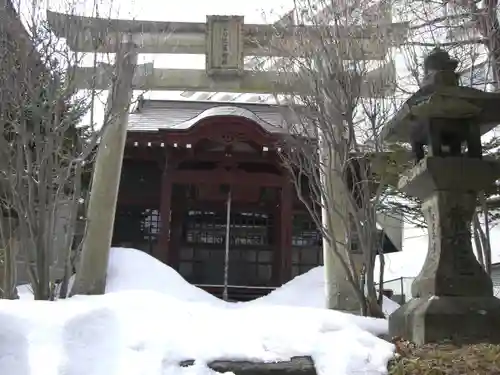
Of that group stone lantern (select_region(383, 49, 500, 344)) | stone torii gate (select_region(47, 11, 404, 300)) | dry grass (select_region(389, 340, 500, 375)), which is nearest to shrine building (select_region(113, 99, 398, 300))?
stone torii gate (select_region(47, 11, 404, 300))

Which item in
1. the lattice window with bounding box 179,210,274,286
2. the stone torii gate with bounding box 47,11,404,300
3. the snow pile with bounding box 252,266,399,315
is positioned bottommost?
the snow pile with bounding box 252,266,399,315

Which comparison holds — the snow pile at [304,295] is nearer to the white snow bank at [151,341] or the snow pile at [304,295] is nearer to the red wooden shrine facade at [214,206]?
the red wooden shrine facade at [214,206]

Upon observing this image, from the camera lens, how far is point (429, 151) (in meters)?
5.17

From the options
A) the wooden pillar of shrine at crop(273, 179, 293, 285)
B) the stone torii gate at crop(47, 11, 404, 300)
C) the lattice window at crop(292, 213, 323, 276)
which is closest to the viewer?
the stone torii gate at crop(47, 11, 404, 300)

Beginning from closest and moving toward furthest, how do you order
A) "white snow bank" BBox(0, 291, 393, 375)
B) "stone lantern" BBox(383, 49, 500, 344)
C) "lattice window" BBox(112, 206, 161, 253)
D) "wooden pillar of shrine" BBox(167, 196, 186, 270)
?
"white snow bank" BBox(0, 291, 393, 375) → "stone lantern" BBox(383, 49, 500, 344) → "wooden pillar of shrine" BBox(167, 196, 186, 270) → "lattice window" BBox(112, 206, 161, 253)

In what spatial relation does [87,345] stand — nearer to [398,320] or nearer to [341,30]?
[398,320]

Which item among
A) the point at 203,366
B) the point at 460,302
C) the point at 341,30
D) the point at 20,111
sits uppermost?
the point at 341,30

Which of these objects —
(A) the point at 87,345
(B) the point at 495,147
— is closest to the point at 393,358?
(A) the point at 87,345

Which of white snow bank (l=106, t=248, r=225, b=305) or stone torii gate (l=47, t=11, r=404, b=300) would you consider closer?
stone torii gate (l=47, t=11, r=404, b=300)

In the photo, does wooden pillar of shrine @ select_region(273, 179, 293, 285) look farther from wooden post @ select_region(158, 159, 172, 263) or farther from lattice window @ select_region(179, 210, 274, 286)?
wooden post @ select_region(158, 159, 172, 263)

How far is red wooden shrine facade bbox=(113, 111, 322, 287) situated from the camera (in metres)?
13.0

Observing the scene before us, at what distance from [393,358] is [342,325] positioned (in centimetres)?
71

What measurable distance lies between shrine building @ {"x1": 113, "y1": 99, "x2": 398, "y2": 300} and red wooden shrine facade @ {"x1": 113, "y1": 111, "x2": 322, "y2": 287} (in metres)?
0.02

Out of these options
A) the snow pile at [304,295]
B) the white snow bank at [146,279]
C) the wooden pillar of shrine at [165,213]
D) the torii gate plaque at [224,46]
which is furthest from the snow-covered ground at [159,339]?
the wooden pillar of shrine at [165,213]
